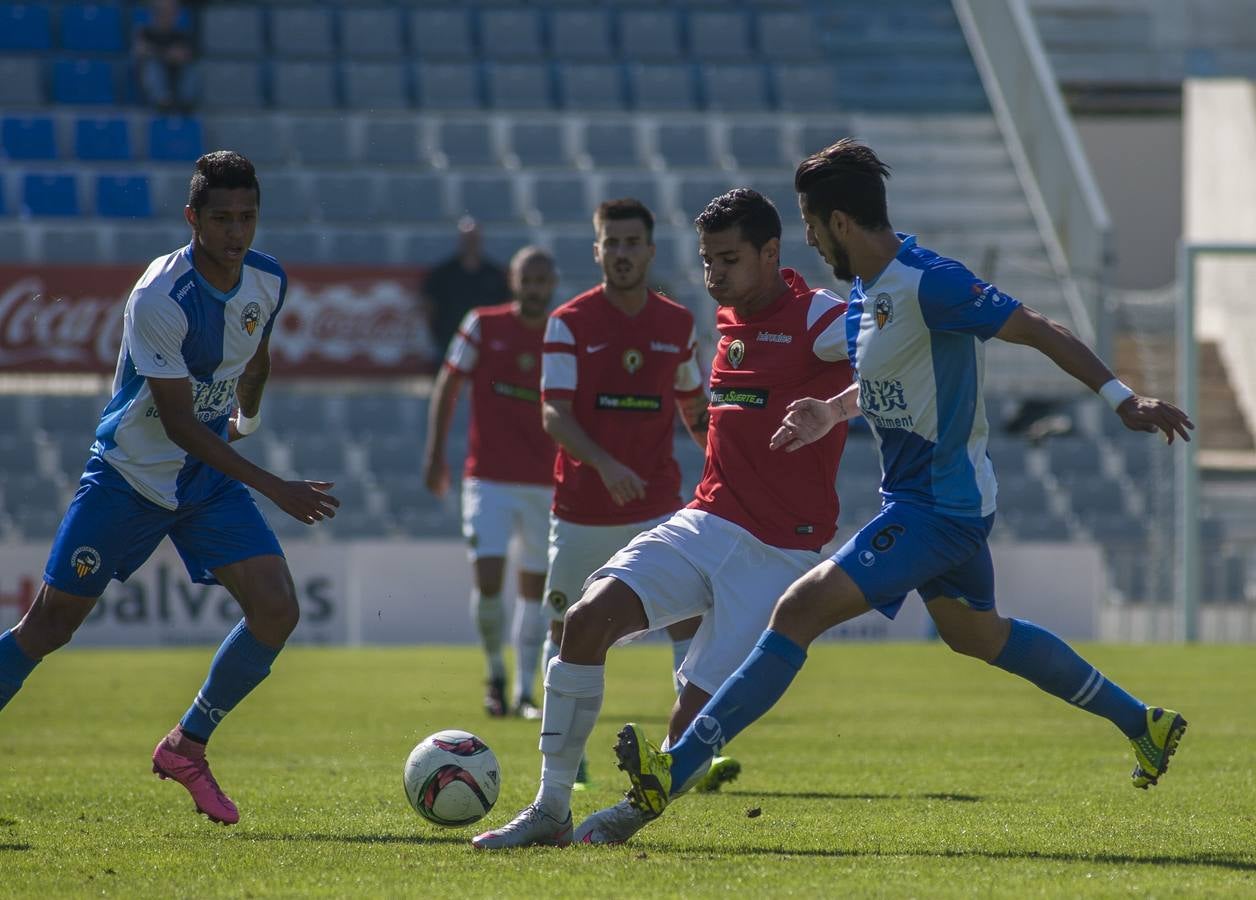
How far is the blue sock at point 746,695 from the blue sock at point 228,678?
1656 millimetres

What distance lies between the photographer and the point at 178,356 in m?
6.11

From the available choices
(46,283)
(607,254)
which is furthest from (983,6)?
(607,254)

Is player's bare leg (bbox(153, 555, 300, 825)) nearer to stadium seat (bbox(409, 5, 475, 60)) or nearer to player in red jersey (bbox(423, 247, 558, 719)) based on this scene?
player in red jersey (bbox(423, 247, 558, 719))

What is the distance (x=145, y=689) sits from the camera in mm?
12859

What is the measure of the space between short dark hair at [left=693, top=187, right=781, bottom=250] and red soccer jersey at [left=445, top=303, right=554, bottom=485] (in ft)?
15.3

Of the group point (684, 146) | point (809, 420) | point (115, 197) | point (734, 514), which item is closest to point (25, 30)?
point (115, 197)

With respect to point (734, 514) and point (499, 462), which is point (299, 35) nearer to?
point (499, 462)

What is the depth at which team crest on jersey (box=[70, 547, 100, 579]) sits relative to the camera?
621cm

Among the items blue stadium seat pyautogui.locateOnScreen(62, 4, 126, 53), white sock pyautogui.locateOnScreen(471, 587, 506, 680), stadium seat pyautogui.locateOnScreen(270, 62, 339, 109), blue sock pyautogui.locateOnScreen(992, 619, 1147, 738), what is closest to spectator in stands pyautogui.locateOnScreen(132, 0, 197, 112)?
blue stadium seat pyautogui.locateOnScreen(62, 4, 126, 53)

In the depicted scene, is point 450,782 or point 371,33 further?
point 371,33

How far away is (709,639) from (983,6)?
21.6 metres

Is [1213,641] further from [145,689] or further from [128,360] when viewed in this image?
[128,360]

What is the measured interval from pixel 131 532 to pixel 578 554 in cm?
210

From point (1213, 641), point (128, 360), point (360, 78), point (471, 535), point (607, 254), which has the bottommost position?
point (1213, 641)
